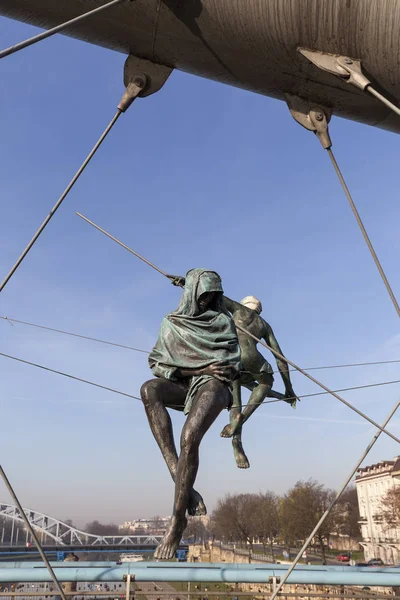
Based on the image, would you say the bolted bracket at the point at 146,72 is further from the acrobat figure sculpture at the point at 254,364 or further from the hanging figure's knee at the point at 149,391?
the acrobat figure sculpture at the point at 254,364

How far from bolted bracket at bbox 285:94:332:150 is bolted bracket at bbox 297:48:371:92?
44cm

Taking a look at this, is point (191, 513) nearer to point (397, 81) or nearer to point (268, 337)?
point (397, 81)

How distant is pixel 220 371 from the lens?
10.5 feet

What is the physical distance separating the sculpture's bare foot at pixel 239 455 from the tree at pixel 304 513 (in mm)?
38863

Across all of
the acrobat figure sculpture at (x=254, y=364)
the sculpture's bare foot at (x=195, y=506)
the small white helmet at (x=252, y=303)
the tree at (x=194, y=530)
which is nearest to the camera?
the sculpture's bare foot at (x=195, y=506)

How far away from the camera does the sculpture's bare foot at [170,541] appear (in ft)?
9.44

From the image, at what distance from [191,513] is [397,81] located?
306 centimetres

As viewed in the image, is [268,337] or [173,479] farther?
[268,337]

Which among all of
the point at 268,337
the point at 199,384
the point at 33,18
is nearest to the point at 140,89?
the point at 33,18

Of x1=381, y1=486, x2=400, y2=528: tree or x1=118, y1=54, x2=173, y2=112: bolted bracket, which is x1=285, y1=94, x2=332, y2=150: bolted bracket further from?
x1=381, y1=486, x2=400, y2=528: tree

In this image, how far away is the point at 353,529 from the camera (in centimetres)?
6369

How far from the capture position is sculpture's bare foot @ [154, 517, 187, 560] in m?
2.88

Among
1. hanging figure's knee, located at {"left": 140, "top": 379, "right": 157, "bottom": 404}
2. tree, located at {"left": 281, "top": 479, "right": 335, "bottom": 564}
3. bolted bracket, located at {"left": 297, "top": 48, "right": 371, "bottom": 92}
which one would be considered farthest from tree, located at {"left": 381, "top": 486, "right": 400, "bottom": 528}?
bolted bracket, located at {"left": 297, "top": 48, "right": 371, "bottom": 92}

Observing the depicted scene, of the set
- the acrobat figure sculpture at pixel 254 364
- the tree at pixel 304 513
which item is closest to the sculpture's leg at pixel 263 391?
the acrobat figure sculpture at pixel 254 364
